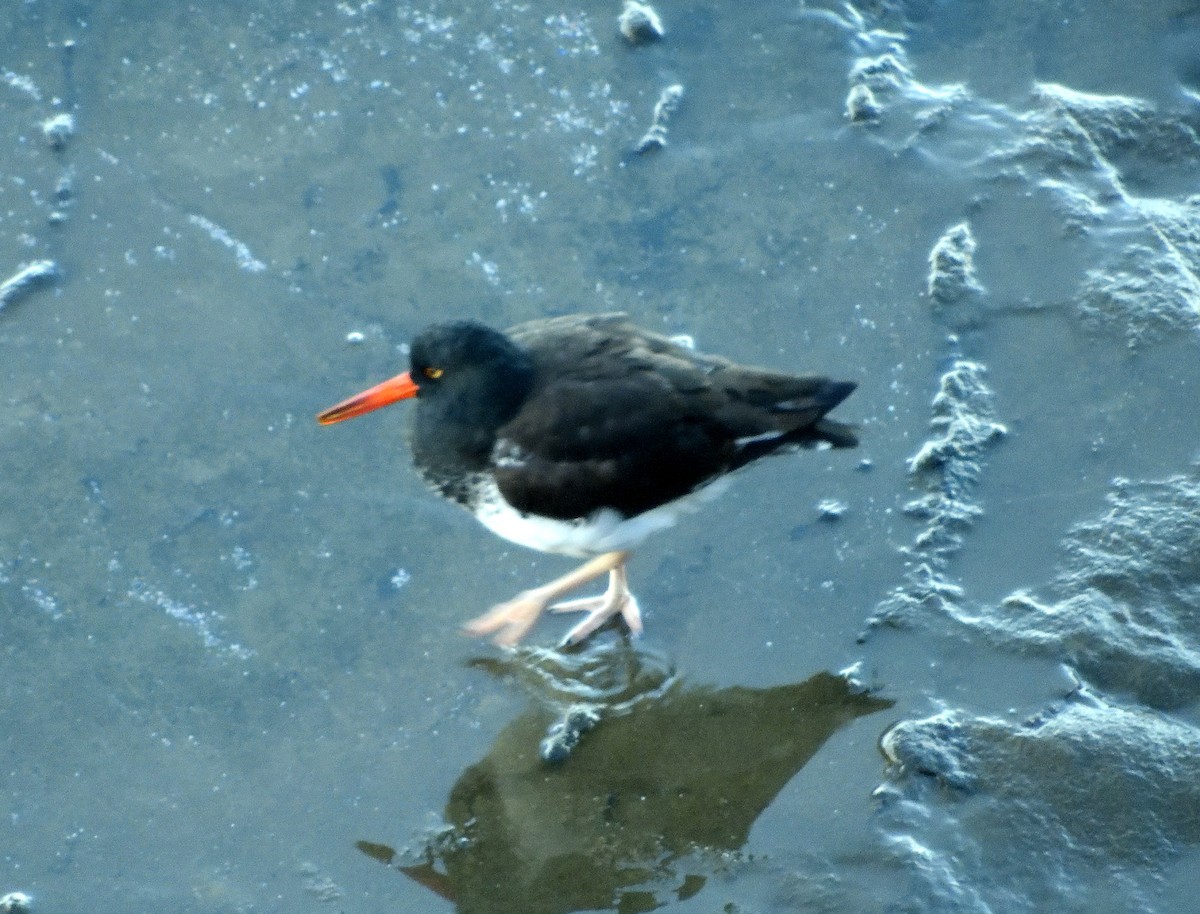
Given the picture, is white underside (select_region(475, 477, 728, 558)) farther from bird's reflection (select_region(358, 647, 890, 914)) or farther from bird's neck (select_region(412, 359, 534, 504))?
bird's reflection (select_region(358, 647, 890, 914))

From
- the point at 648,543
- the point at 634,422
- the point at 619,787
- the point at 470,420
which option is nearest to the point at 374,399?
the point at 470,420

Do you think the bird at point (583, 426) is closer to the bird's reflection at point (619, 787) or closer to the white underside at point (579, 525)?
the white underside at point (579, 525)

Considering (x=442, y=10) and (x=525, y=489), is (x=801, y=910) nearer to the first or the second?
(x=525, y=489)

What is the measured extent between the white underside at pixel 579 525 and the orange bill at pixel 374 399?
0.40 metres

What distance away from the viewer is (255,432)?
4762 millimetres

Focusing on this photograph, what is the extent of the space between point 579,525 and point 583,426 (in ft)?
0.94

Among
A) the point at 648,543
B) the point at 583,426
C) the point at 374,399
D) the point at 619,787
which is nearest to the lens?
the point at 619,787

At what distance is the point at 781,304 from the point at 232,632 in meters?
2.23

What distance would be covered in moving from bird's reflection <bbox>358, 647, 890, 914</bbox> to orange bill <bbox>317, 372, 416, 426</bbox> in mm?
857

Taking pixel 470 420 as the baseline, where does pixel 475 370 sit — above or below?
above

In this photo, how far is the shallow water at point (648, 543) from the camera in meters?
3.84

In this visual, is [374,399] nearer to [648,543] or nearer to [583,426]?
[583,426]

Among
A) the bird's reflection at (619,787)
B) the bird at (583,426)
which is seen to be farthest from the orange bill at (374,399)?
the bird's reflection at (619,787)

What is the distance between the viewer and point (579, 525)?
163 inches
